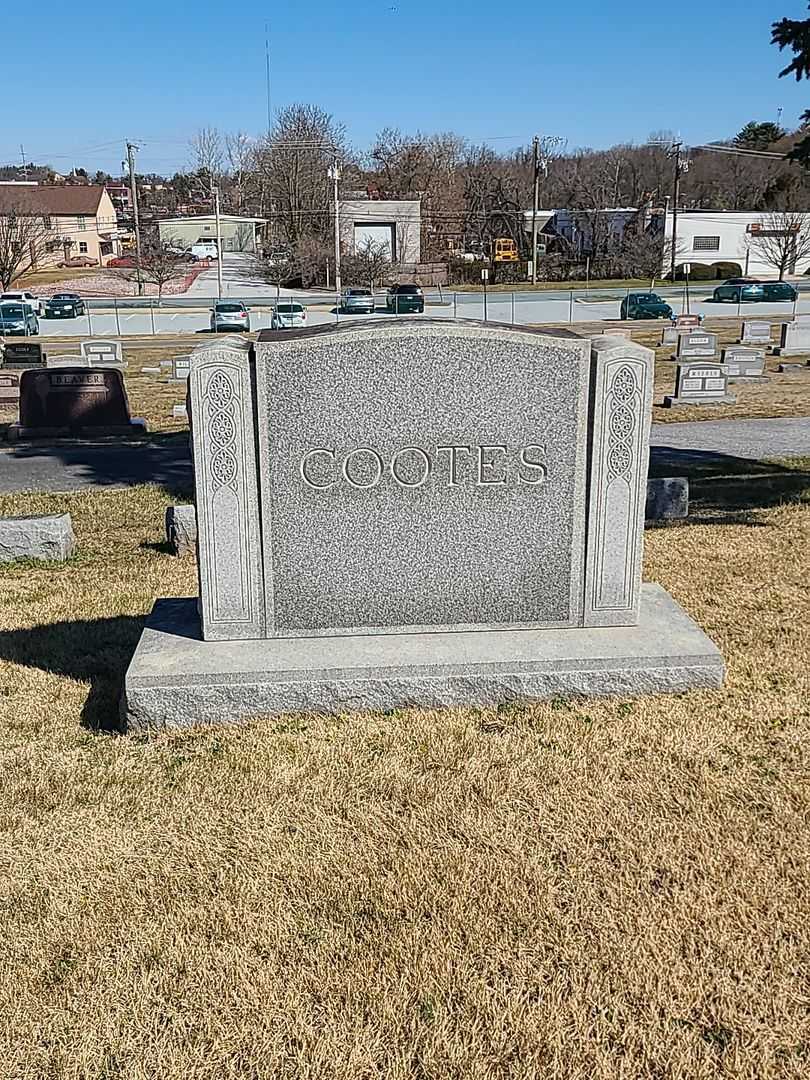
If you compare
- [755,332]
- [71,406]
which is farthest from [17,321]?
[755,332]

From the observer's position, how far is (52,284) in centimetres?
6244

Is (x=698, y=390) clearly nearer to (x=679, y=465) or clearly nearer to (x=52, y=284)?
(x=679, y=465)

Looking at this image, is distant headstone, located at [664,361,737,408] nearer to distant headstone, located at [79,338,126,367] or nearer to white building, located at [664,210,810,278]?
distant headstone, located at [79,338,126,367]

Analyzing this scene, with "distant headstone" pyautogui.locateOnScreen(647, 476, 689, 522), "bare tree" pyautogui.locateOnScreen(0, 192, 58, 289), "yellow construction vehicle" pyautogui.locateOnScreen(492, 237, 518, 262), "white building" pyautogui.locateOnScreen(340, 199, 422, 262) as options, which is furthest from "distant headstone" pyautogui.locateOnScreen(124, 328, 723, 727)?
"yellow construction vehicle" pyautogui.locateOnScreen(492, 237, 518, 262)

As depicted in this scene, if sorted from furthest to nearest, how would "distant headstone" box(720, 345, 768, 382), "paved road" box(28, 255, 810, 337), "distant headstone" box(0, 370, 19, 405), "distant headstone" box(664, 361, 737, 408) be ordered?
1. "paved road" box(28, 255, 810, 337)
2. "distant headstone" box(720, 345, 768, 382)
3. "distant headstone" box(0, 370, 19, 405)
4. "distant headstone" box(664, 361, 737, 408)

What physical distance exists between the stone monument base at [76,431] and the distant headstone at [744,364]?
13.1 m

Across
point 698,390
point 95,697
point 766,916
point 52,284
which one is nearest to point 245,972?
point 766,916

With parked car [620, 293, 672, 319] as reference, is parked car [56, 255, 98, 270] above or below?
above

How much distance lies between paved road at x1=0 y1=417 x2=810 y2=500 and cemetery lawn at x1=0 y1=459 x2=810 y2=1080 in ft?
22.2

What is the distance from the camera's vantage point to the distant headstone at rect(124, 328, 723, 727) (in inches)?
178

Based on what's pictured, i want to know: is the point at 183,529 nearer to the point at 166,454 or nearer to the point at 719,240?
the point at 166,454

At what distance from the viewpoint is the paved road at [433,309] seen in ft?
140

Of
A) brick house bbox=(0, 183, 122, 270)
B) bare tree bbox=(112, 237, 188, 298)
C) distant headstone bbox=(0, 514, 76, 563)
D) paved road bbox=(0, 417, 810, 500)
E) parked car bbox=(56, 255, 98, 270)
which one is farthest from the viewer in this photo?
parked car bbox=(56, 255, 98, 270)

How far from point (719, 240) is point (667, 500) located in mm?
63090
